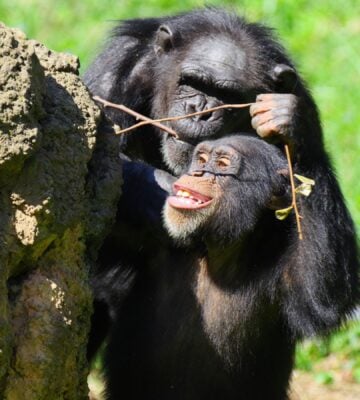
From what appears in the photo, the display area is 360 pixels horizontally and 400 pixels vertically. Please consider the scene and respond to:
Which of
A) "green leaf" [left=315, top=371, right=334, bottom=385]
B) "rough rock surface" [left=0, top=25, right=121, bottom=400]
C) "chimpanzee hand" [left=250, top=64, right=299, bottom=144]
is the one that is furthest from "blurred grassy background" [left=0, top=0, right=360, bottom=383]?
"rough rock surface" [left=0, top=25, right=121, bottom=400]

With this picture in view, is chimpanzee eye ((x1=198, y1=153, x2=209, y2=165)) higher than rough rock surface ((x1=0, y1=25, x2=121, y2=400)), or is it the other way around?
rough rock surface ((x1=0, y1=25, x2=121, y2=400))

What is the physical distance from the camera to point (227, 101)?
233 inches

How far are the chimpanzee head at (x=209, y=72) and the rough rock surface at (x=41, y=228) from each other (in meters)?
1.43

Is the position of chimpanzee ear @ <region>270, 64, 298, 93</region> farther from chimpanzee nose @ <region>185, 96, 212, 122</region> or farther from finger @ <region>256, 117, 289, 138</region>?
finger @ <region>256, 117, 289, 138</region>

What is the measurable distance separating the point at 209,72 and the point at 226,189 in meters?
0.89

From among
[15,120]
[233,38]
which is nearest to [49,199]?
[15,120]

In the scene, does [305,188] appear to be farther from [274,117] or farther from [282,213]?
[274,117]

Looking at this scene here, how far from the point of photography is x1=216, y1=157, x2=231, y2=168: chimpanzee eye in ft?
17.4

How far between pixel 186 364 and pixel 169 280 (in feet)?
1.48

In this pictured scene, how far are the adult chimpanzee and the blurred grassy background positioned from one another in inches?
149

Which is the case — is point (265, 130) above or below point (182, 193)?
above

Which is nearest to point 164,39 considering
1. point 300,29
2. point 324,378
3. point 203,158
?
point 203,158

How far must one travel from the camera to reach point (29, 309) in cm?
399

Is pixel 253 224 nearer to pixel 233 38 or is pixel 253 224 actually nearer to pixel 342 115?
pixel 233 38
